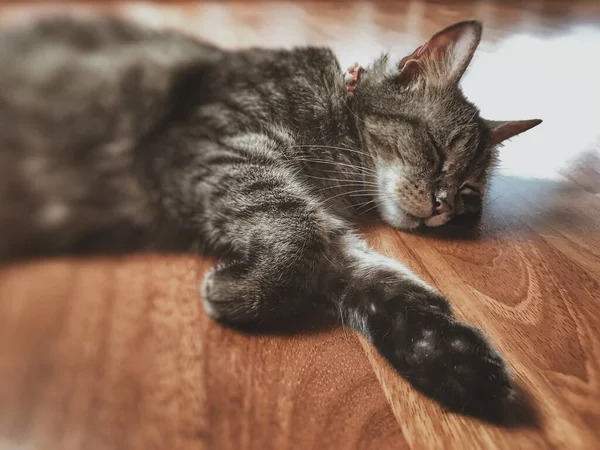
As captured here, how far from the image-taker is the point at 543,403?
2.17 feet

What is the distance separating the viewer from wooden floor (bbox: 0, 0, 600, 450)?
415 mm

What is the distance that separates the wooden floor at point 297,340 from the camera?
415mm

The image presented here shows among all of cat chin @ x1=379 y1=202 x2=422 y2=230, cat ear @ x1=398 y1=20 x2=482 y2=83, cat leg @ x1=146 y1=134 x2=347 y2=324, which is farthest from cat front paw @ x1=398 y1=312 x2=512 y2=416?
cat ear @ x1=398 y1=20 x2=482 y2=83

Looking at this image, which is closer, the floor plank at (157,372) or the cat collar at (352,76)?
the floor plank at (157,372)

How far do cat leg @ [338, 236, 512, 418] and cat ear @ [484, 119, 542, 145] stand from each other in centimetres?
51

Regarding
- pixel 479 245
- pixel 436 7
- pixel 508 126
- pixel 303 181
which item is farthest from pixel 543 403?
pixel 436 7

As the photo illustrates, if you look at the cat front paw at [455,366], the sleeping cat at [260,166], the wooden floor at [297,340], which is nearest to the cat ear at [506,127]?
the sleeping cat at [260,166]

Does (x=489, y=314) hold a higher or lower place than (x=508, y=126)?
lower

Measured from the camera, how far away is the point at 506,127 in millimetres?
1140

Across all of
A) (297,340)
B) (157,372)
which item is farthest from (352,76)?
(157,372)

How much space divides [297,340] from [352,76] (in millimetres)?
677

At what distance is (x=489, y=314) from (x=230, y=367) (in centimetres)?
46

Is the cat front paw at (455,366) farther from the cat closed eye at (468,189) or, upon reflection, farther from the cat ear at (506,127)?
the cat ear at (506,127)

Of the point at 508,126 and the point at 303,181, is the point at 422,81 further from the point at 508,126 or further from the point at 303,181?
the point at 303,181
